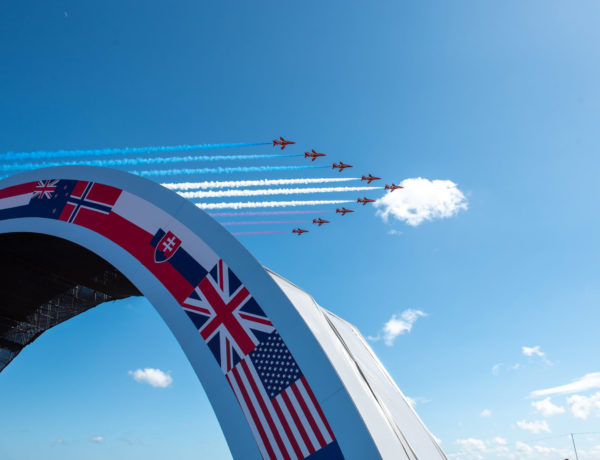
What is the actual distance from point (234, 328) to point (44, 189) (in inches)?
484

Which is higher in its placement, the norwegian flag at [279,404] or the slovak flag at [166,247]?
the slovak flag at [166,247]

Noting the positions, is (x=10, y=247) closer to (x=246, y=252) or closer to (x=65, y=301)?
(x=65, y=301)

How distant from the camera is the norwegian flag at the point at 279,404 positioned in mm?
9797

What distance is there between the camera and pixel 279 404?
10.4 m

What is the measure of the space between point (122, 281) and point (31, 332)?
36.1ft

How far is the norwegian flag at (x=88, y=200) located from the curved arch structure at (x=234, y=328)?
Answer: 49mm

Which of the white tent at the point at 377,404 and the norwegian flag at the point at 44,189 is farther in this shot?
the norwegian flag at the point at 44,189

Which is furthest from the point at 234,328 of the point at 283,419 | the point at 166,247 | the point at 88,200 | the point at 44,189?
the point at 44,189

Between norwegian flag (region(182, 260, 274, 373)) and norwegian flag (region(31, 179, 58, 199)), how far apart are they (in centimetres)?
979

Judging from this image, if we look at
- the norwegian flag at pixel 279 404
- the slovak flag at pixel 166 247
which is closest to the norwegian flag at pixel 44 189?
the slovak flag at pixel 166 247

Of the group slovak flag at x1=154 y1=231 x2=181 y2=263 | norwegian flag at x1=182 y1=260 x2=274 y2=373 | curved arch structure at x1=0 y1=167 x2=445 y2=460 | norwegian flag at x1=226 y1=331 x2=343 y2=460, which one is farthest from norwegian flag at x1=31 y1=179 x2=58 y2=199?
norwegian flag at x1=226 y1=331 x2=343 y2=460

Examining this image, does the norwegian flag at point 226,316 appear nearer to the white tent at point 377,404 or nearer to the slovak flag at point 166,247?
the white tent at point 377,404

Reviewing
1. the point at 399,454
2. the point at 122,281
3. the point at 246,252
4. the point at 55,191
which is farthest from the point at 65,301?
the point at 399,454

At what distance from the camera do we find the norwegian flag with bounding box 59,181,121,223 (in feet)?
49.6
